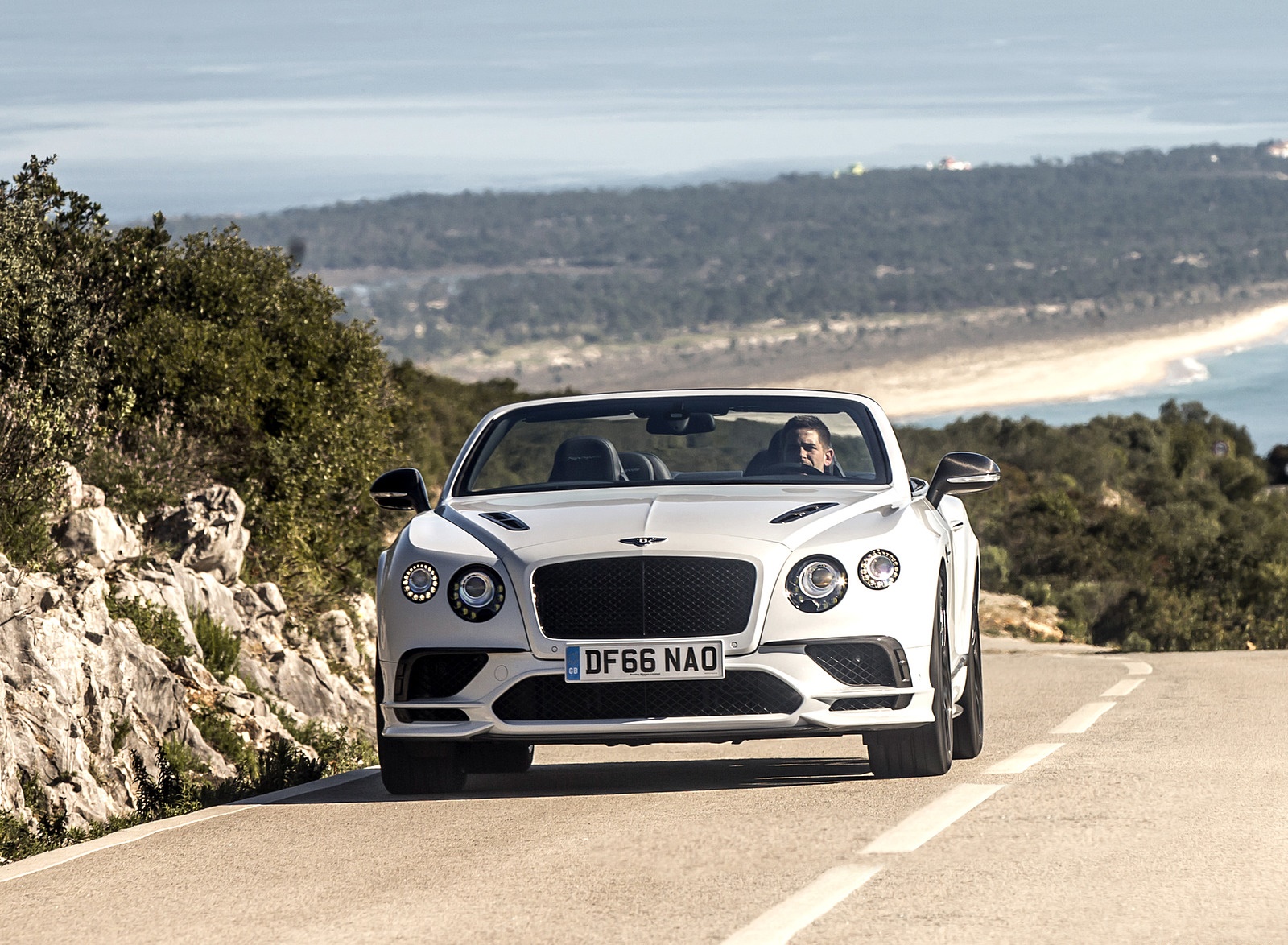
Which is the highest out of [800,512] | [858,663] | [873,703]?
[800,512]

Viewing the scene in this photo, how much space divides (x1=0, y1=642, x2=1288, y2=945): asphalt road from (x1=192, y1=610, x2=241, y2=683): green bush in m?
5.29

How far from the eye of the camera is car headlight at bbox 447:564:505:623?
7742 millimetres

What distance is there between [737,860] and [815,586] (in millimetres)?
1518

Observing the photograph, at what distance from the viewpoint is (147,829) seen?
7934 mm

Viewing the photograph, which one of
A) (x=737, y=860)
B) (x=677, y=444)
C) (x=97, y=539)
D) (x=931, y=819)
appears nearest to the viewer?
(x=737, y=860)

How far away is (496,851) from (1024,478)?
86.1 m

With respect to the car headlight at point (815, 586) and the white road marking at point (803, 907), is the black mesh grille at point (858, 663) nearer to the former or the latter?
the car headlight at point (815, 586)

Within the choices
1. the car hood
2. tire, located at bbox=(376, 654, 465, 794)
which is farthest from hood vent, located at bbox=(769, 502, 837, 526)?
tire, located at bbox=(376, 654, 465, 794)

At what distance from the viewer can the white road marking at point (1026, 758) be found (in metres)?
8.53

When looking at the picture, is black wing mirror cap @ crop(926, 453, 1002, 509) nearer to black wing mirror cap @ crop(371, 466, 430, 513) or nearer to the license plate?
the license plate

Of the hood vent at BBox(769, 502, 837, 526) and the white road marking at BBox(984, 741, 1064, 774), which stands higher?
the hood vent at BBox(769, 502, 837, 526)

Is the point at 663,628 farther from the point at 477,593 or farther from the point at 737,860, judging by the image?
the point at 737,860

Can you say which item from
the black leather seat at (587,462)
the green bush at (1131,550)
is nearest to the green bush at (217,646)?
the black leather seat at (587,462)

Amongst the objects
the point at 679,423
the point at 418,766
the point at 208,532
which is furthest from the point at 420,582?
the point at 208,532
